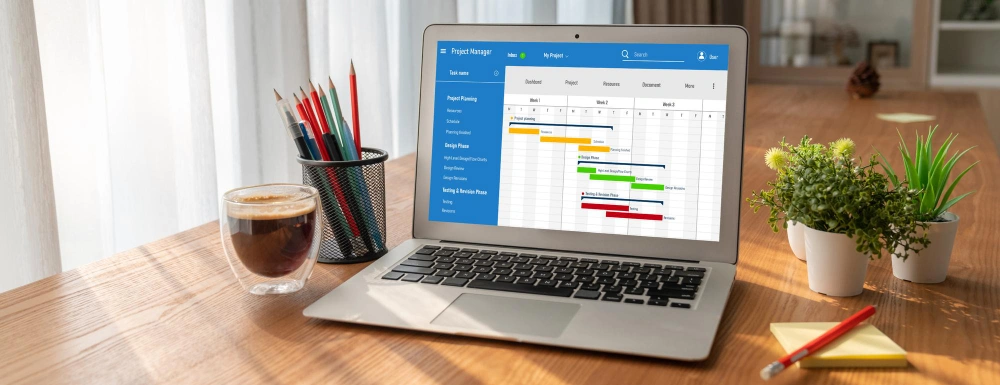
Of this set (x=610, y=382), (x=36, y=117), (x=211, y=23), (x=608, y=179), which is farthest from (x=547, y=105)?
(x=211, y=23)

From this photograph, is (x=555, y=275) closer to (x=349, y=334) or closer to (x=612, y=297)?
(x=612, y=297)

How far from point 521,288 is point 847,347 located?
27 cm

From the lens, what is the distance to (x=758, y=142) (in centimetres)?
171

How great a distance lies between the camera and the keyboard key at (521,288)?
73cm

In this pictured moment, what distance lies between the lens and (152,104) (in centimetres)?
158

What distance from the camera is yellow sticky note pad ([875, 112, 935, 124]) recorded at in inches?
78.5

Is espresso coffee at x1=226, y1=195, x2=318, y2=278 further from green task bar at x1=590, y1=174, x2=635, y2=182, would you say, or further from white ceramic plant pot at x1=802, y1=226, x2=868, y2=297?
white ceramic plant pot at x1=802, y1=226, x2=868, y2=297

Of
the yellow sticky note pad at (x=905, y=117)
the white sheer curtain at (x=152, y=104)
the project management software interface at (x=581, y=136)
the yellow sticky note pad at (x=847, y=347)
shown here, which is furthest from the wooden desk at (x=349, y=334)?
the yellow sticky note pad at (x=905, y=117)

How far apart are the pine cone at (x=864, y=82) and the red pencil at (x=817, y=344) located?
77.7 inches

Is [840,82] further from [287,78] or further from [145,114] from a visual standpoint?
[145,114]

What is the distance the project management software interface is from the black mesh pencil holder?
7cm

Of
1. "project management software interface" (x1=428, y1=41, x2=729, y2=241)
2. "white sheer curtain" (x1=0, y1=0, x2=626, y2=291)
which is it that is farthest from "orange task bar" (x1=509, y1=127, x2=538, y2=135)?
"white sheer curtain" (x1=0, y1=0, x2=626, y2=291)

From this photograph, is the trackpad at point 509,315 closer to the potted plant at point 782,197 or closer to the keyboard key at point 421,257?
the keyboard key at point 421,257

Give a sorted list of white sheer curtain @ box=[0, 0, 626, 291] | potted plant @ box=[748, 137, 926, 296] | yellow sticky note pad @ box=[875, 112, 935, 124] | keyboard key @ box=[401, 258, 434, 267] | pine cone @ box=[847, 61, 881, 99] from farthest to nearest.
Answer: pine cone @ box=[847, 61, 881, 99], yellow sticky note pad @ box=[875, 112, 935, 124], white sheer curtain @ box=[0, 0, 626, 291], keyboard key @ box=[401, 258, 434, 267], potted plant @ box=[748, 137, 926, 296]
